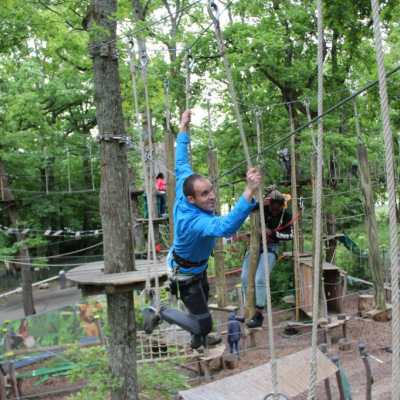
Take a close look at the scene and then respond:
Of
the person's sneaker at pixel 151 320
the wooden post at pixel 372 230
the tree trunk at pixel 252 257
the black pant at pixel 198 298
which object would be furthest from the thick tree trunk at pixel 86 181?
the black pant at pixel 198 298

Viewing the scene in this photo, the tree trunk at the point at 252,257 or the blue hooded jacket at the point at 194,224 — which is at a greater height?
the blue hooded jacket at the point at 194,224

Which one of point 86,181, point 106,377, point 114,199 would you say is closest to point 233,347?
point 106,377

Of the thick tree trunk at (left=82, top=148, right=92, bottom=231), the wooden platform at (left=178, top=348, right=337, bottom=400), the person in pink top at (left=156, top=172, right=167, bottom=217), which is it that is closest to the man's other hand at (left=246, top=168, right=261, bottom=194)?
the wooden platform at (left=178, top=348, right=337, bottom=400)

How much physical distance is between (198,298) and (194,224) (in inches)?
26.8

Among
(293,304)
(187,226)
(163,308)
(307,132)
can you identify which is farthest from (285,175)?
(187,226)

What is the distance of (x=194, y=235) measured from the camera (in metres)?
2.83

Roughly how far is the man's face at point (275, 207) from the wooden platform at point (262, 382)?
1339 millimetres

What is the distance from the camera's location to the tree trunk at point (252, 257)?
288 inches

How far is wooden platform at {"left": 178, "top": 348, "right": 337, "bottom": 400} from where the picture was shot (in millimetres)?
3768

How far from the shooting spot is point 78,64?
36.0 ft

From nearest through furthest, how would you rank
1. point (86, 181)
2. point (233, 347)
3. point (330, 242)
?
point (233, 347)
point (330, 242)
point (86, 181)

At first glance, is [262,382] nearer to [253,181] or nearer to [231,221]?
[231,221]

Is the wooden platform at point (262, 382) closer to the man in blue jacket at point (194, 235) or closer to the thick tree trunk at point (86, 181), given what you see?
the man in blue jacket at point (194, 235)

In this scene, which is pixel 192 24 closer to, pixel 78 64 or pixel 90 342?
pixel 78 64
